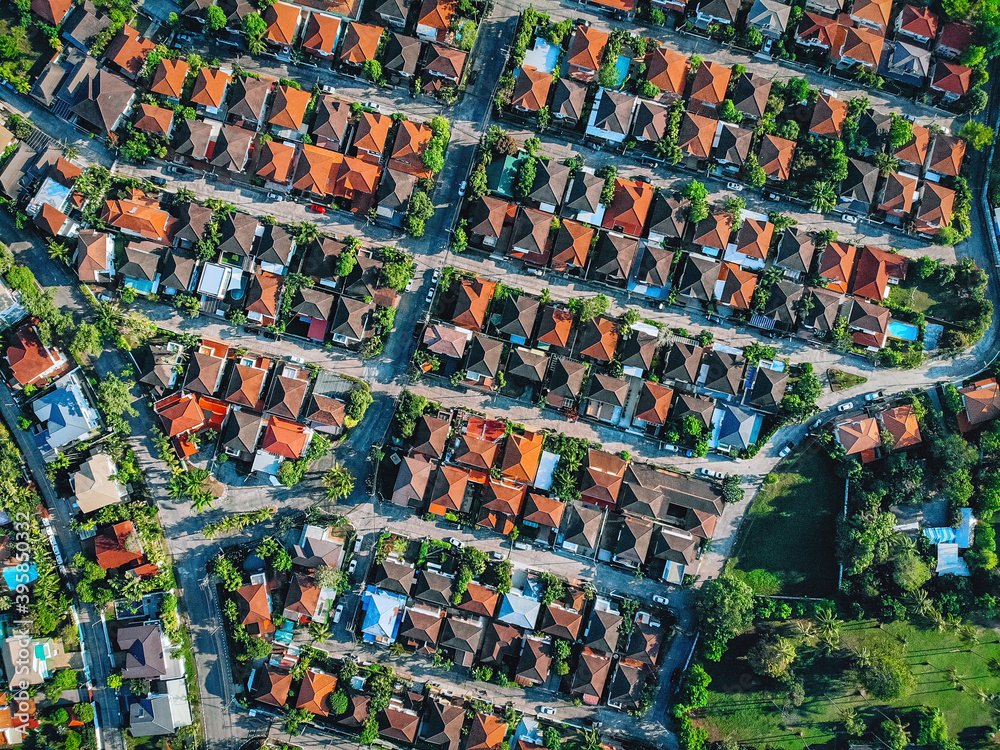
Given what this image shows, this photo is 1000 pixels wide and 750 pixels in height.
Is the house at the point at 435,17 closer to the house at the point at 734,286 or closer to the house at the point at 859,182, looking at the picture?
the house at the point at 734,286

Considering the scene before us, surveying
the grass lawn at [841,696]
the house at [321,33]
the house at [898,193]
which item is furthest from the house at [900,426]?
the house at [321,33]

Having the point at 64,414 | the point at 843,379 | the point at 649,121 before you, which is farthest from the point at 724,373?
the point at 64,414

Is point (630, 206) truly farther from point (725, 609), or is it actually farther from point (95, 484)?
point (95, 484)

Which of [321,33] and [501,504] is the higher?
[321,33]

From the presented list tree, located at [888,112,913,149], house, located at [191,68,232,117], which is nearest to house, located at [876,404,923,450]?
tree, located at [888,112,913,149]

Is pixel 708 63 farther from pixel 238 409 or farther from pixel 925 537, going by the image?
pixel 238 409

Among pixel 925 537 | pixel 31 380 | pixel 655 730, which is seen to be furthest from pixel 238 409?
pixel 925 537

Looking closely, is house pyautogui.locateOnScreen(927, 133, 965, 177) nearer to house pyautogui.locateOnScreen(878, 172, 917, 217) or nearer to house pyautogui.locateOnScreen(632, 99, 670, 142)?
house pyautogui.locateOnScreen(878, 172, 917, 217)
